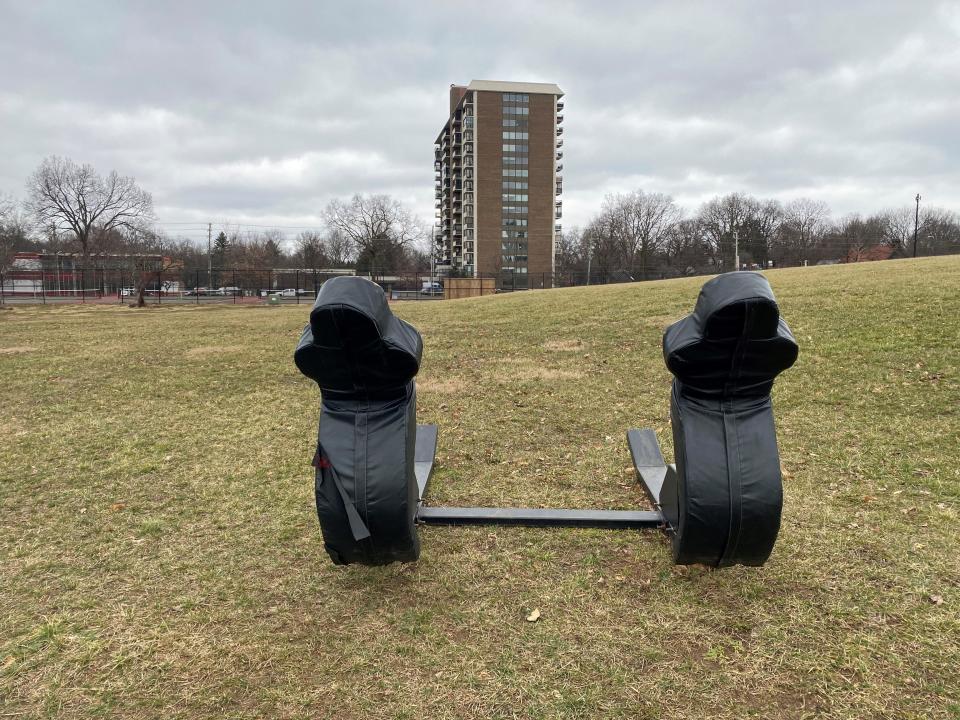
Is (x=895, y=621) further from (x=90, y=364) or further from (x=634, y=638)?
(x=90, y=364)

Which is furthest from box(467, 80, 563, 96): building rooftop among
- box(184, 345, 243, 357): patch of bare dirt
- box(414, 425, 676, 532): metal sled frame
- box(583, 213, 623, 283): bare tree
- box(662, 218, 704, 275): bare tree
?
box(414, 425, 676, 532): metal sled frame

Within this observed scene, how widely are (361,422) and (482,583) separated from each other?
1036mm

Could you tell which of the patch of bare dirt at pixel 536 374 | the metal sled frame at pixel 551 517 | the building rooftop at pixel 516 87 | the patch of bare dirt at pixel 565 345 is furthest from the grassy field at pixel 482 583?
the building rooftop at pixel 516 87

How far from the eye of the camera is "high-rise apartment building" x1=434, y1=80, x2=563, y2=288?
79.1 meters

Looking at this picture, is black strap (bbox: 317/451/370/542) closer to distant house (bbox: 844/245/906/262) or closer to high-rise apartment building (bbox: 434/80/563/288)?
distant house (bbox: 844/245/906/262)

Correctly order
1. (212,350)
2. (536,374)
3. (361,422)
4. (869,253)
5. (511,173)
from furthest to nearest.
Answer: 1. (511,173)
2. (869,253)
3. (212,350)
4. (536,374)
5. (361,422)

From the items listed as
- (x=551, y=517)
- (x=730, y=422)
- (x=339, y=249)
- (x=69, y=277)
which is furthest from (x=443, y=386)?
Result: (x=339, y=249)

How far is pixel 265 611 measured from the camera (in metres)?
2.80

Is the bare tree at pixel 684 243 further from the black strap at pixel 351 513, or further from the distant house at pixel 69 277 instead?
the black strap at pixel 351 513

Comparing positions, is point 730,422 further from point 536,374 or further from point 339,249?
point 339,249

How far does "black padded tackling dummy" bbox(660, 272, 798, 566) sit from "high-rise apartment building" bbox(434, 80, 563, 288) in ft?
250

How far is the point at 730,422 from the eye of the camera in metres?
2.81

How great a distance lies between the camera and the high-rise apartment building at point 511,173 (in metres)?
79.1

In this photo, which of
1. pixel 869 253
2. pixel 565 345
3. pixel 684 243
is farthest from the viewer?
pixel 684 243
